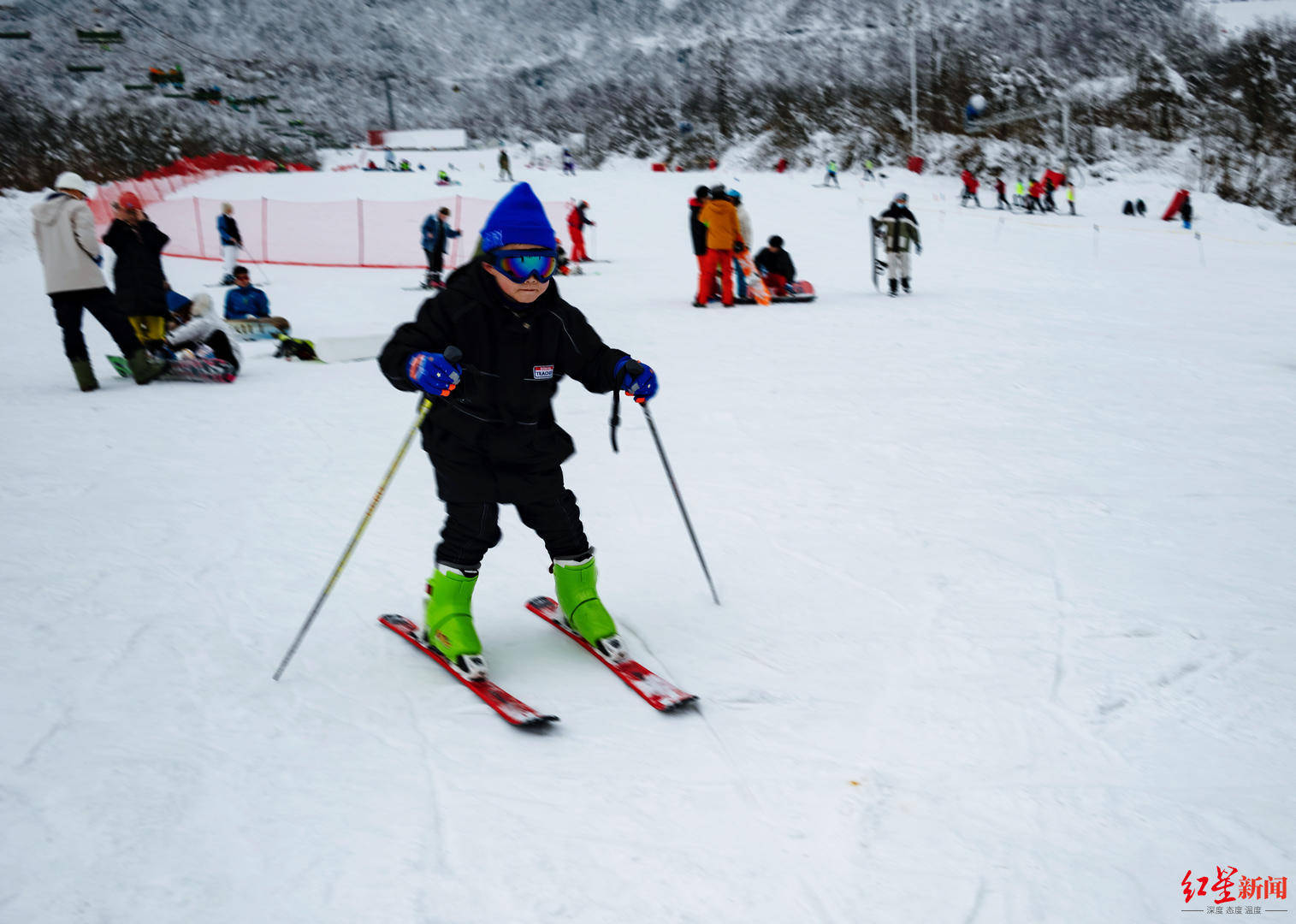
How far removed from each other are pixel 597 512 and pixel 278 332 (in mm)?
6812

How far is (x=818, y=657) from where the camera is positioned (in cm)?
338

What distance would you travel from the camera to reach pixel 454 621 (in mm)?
3213

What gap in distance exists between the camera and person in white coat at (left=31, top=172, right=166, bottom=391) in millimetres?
7223

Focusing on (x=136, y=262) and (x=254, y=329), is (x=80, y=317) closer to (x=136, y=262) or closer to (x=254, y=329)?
(x=136, y=262)

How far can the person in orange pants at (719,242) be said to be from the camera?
37.8 feet

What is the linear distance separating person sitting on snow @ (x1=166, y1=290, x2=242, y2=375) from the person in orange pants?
18.4ft

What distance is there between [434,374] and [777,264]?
1030 cm

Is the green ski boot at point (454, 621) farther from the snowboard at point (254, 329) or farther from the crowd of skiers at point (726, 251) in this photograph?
the crowd of skiers at point (726, 251)

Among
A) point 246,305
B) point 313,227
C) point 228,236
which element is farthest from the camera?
point 313,227

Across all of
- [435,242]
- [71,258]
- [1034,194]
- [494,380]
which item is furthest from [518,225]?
[1034,194]

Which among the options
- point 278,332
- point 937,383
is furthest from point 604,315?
point 937,383

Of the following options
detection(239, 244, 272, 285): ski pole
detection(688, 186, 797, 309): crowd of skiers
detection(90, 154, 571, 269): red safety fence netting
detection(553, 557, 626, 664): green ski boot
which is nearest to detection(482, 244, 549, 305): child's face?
detection(553, 557, 626, 664): green ski boot

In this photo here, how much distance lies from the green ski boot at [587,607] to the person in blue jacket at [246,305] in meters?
8.36

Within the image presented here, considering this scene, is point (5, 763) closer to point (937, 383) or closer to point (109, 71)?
point (937, 383)
